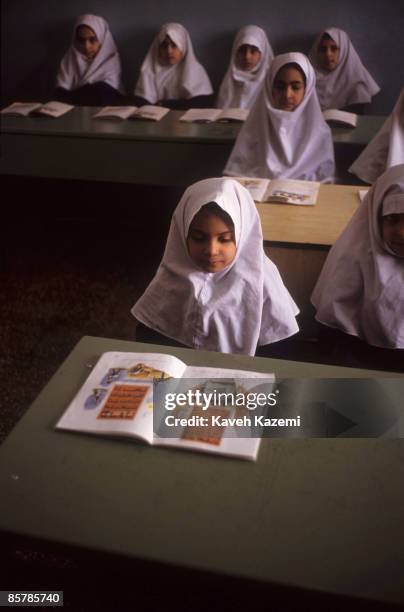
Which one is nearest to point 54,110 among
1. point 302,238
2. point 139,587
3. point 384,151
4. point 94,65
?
point 94,65

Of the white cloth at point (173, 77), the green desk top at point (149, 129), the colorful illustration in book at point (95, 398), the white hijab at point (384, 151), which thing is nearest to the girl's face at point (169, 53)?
the white cloth at point (173, 77)

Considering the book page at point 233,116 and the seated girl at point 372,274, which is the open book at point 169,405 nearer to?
the seated girl at point 372,274

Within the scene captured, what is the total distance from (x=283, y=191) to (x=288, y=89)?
2.78 feet

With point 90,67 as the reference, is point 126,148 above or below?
below

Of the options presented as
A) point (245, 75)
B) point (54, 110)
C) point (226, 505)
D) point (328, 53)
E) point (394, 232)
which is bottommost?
point (226, 505)

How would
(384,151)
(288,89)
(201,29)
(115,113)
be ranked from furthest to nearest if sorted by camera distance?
1. (201,29)
2. (115,113)
3. (288,89)
4. (384,151)

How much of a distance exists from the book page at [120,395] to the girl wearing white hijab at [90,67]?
4.39 metres

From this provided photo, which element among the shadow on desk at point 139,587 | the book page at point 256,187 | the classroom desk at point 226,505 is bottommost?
the shadow on desk at point 139,587

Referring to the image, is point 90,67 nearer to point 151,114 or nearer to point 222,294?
point 151,114

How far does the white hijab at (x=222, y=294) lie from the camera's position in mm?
1722

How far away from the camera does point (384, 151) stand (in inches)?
116

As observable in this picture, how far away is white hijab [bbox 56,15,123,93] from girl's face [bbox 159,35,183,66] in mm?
514

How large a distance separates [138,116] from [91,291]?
1.34m

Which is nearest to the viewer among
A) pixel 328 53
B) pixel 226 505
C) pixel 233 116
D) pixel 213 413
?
pixel 226 505
